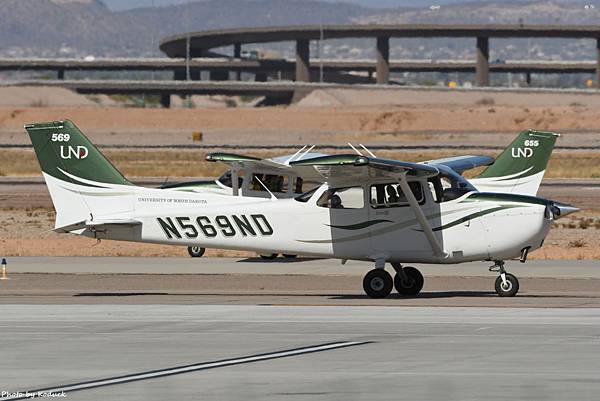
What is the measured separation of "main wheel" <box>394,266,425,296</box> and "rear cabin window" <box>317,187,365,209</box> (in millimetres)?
1558

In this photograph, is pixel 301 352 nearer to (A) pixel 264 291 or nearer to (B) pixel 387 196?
(B) pixel 387 196

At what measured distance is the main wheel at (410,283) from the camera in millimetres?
21531

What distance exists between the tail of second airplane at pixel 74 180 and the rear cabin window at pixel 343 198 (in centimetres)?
326

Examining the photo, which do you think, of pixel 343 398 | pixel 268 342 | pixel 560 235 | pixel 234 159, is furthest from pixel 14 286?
pixel 560 235

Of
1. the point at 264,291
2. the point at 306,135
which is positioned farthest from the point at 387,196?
the point at 306,135

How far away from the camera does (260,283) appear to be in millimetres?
23859

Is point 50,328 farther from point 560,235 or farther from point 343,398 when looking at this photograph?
point 560,235

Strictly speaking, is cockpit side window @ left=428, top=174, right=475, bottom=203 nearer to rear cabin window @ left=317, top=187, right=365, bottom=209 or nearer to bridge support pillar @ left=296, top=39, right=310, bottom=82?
rear cabin window @ left=317, top=187, right=365, bottom=209

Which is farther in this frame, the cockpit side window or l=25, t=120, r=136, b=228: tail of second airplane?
l=25, t=120, r=136, b=228: tail of second airplane

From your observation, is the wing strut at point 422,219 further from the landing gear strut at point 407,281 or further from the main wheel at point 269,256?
the main wheel at point 269,256

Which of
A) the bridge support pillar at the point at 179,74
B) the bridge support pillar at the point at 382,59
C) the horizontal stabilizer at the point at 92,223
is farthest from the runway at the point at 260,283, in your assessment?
the bridge support pillar at the point at 179,74

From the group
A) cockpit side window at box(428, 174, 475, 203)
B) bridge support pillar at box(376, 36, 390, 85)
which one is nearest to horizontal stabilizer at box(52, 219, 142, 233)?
cockpit side window at box(428, 174, 475, 203)

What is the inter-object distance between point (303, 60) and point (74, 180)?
148897 millimetres

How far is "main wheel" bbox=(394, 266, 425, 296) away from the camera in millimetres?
21531
